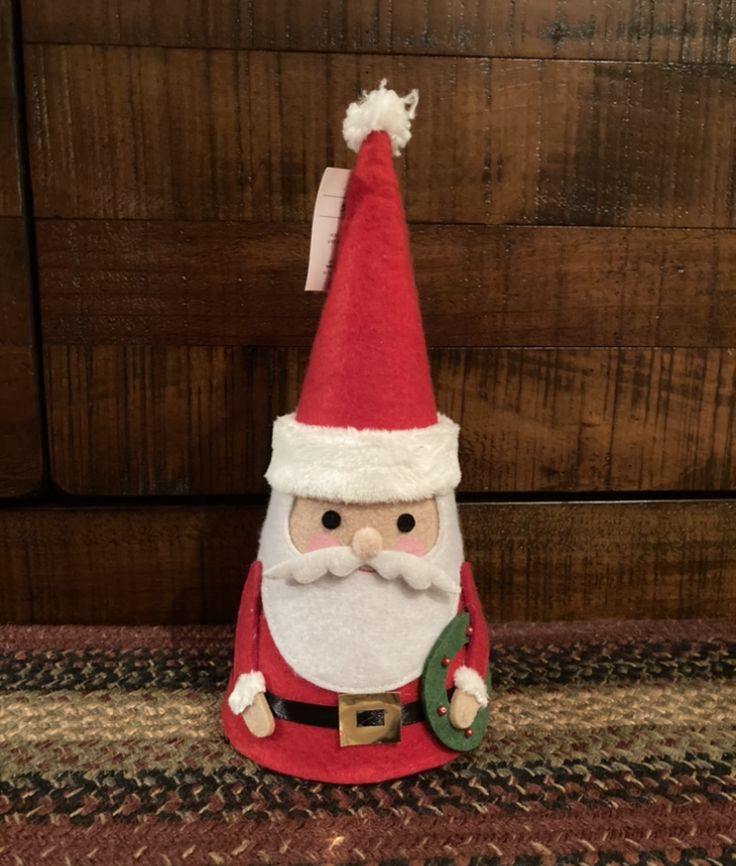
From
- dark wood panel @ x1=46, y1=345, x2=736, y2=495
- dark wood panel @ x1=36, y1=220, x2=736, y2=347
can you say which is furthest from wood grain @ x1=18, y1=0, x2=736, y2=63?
dark wood panel @ x1=46, y1=345, x2=736, y2=495

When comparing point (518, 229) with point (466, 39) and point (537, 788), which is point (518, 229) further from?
A: point (537, 788)

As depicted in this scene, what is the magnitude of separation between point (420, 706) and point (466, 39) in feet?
1.86

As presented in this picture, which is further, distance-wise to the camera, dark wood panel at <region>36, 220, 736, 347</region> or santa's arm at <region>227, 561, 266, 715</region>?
dark wood panel at <region>36, 220, 736, 347</region>

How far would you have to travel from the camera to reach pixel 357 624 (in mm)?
510

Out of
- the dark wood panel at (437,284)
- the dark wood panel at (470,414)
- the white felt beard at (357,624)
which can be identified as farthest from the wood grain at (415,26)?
the white felt beard at (357,624)

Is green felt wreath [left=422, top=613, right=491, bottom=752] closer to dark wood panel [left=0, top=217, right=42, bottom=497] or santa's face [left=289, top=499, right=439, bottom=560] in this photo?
santa's face [left=289, top=499, right=439, bottom=560]

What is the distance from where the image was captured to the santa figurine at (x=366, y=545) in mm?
503

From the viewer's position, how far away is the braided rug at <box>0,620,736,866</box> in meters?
0.47

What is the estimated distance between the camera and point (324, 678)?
517mm

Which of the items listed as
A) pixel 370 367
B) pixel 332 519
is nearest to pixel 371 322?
pixel 370 367

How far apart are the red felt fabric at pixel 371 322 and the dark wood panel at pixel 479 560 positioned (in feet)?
0.88

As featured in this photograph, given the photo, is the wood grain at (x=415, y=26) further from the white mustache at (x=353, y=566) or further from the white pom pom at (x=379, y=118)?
the white mustache at (x=353, y=566)

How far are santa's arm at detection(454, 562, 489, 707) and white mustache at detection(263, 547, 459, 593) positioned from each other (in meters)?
0.06

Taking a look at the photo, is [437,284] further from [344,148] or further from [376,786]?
[376,786]
